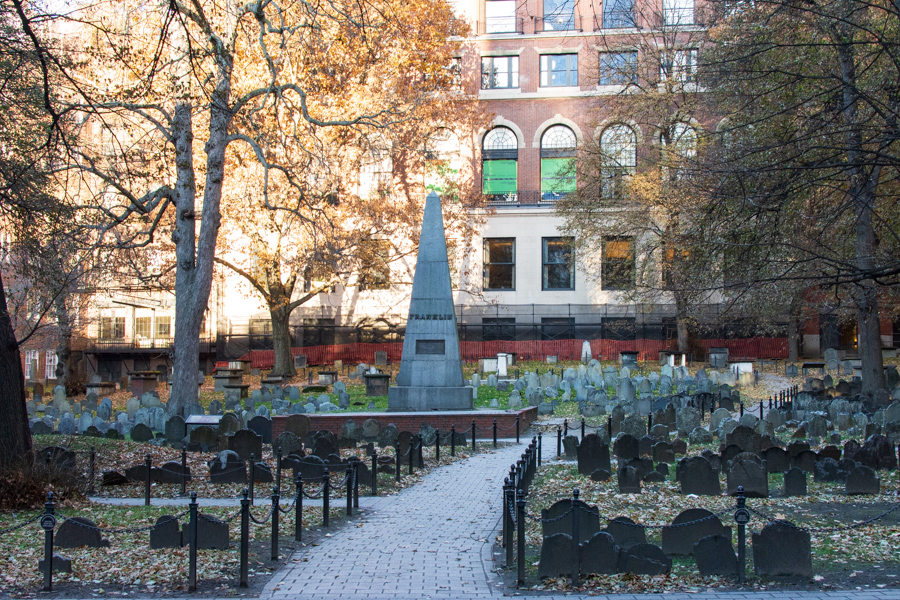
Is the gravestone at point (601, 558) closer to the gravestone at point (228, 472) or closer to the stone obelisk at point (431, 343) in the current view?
the gravestone at point (228, 472)

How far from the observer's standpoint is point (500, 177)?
151 ft

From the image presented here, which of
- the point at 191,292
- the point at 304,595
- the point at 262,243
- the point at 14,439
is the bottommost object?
the point at 304,595

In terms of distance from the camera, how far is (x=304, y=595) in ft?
23.6

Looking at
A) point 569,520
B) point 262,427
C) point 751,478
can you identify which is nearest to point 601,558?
point 569,520

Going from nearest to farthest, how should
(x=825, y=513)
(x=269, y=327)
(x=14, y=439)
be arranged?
(x=825, y=513), (x=14, y=439), (x=269, y=327)

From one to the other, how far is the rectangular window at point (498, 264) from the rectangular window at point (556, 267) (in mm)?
1824

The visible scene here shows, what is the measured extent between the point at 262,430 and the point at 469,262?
96.7ft

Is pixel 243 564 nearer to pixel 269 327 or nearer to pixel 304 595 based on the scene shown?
pixel 304 595

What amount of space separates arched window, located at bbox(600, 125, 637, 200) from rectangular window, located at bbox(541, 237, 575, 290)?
637 centimetres

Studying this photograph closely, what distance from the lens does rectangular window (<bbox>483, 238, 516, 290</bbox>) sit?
45750 millimetres

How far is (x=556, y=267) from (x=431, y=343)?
87.6ft

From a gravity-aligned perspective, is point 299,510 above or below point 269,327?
below

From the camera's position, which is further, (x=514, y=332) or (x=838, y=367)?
(x=514, y=332)

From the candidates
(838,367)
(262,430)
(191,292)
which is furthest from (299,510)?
(838,367)
